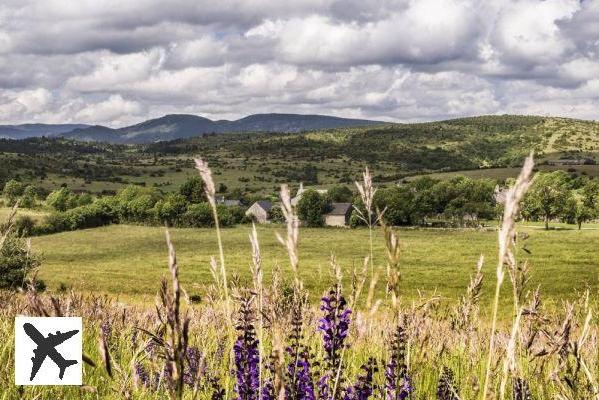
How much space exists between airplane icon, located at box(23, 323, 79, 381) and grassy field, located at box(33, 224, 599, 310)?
42359 mm

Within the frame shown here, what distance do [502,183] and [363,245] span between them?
9177cm

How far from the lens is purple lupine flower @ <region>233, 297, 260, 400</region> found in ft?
9.87

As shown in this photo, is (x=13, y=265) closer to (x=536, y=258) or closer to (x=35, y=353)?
(x=35, y=353)

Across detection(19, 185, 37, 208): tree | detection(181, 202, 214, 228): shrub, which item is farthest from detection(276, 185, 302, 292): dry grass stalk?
detection(19, 185, 37, 208): tree

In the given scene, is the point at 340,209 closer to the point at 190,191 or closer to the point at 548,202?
the point at 190,191

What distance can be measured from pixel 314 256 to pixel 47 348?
252ft

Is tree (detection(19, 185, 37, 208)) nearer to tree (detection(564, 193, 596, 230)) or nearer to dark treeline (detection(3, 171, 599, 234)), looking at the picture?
dark treeline (detection(3, 171, 599, 234))

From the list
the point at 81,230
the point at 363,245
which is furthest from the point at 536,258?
the point at 81,230

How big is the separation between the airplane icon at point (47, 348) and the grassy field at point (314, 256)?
42.4 metres

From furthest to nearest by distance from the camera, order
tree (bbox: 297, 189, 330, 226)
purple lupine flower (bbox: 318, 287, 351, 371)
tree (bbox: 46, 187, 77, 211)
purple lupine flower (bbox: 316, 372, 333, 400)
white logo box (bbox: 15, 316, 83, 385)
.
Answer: tree (bbox: 46, 187, 77, 211) < tree (bbox: 297, 189, 330, 226) < purple lupine flower (bbox: 316, 372, 333, 400) < purple lupine flower (bbox: 318, 287, 351, 371) < white logo box (bbox: 15, 316, 83, 385)

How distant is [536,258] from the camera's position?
7088 cm

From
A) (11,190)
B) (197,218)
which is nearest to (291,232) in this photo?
(197,218)

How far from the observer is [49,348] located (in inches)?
92.4

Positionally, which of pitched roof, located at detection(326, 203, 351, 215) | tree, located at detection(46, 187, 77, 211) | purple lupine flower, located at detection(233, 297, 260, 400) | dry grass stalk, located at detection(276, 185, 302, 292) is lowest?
pitched roof, located at detection(326, 203, 351, 215)
